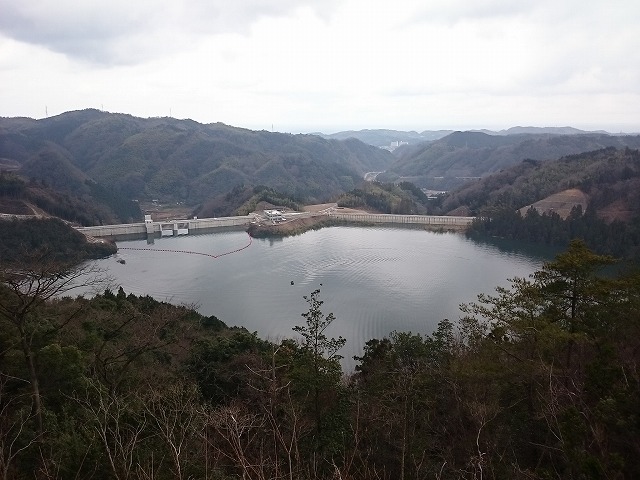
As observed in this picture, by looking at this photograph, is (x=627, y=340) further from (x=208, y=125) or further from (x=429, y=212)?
(x=208, y=125)

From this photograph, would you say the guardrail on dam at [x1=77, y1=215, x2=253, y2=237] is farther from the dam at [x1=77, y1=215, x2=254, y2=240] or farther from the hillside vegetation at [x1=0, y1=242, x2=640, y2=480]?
the hillside vegetation at [x1=0, y1=242, x2=640, y2=480]

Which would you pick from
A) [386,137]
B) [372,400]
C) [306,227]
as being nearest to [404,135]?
[386,137]

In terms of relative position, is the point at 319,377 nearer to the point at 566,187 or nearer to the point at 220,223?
the point at 220,223

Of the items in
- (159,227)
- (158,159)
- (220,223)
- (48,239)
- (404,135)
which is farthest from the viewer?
(404,135)

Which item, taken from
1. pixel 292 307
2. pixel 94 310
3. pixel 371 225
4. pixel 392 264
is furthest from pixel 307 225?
pixel 94 310

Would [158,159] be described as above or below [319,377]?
above

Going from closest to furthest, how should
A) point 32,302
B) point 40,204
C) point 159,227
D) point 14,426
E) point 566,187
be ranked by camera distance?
1. point 32,302
2. point 14,426
3. point 40,204
4. point 159,227
5. point 566,187

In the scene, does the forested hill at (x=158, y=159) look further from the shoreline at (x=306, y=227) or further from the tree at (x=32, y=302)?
the tree at (x=32, y=302)
